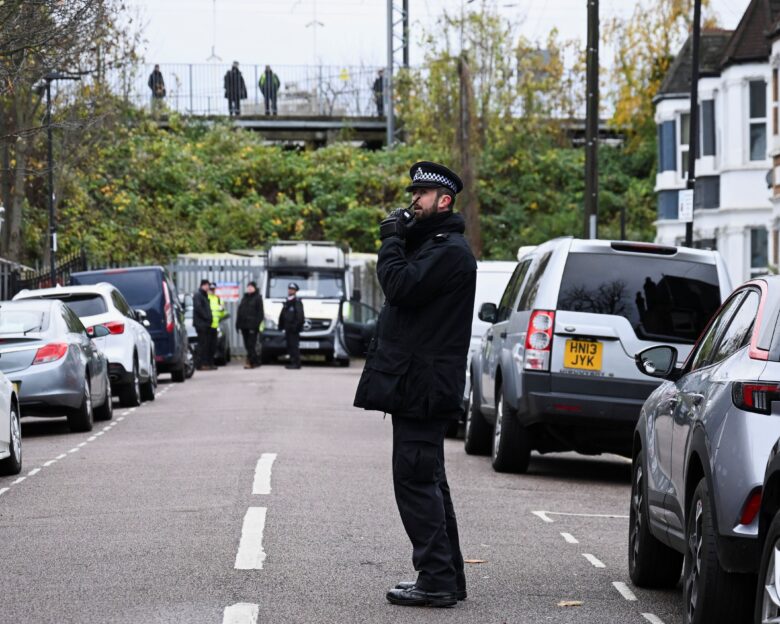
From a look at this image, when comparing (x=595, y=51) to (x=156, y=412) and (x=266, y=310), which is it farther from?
Result: (x=266, y=310)

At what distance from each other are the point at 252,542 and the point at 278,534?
45cm

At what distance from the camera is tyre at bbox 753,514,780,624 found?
576cm

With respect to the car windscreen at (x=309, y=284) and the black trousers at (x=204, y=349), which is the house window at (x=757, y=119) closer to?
the car windscreen at (x=309, y=284)

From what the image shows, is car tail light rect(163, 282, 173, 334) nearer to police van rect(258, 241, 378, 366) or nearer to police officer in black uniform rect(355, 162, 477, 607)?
police van rect(258, 241, 378, 366)

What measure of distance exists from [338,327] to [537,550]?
29.4m

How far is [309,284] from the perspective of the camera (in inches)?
1613

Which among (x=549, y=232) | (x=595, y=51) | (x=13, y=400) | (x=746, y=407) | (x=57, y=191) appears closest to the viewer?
(x=746, y=407)

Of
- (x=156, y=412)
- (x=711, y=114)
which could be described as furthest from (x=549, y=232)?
(x=156, y=412)

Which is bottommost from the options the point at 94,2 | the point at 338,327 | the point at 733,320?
the point at 338,327

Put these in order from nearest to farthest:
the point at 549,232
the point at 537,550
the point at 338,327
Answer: the point at 537,550, the point at 338,327, the point at 549,232

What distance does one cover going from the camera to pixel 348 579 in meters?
8.66

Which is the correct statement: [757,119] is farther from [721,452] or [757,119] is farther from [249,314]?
[721,452]

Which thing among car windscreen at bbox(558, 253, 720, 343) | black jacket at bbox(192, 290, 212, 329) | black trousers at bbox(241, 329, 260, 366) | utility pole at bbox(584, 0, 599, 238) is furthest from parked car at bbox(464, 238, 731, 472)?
black trousers at bbox(241, 329, 260, 366)

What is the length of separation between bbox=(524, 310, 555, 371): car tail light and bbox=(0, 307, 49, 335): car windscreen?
264 inches
